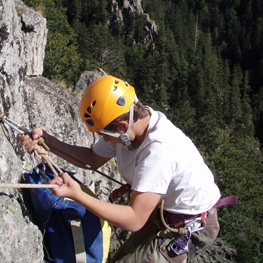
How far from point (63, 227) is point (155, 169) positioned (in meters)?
1.01

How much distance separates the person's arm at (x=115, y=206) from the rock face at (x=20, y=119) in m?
0.48

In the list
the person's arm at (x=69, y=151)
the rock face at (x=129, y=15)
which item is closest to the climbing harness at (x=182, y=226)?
the person's arm at (x=69, y=151)

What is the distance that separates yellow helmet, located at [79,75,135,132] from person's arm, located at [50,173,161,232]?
513mm

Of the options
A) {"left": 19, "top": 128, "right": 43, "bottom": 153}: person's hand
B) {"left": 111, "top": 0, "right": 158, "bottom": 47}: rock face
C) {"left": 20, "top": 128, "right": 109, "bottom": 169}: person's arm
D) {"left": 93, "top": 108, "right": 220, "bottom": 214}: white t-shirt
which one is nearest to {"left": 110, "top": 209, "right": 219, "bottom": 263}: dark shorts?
{"left": 93, "top": 108, "right": 220, "bottom": 214}: white t-shirt

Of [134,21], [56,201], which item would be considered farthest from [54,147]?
[134,21]

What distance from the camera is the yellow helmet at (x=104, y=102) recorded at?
2223 millimetres

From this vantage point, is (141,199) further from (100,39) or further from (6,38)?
(100,39)

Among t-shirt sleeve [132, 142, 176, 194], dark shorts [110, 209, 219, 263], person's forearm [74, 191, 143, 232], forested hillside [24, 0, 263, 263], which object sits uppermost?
t-shirt sleeve [132, 142, 176, 194]

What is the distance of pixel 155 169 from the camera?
2.03 metres

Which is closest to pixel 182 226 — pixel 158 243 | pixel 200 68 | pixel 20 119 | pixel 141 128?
pixel 158 243

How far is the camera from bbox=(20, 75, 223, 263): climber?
202 centimetres

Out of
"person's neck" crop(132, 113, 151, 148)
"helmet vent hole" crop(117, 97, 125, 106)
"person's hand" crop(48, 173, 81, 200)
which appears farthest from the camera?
"person's neck" crop(132, 113, 151, 148)

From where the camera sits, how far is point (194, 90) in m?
62.0

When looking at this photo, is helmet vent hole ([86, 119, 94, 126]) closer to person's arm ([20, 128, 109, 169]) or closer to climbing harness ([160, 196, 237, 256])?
person's arm ([20, 128, 109, 169])
